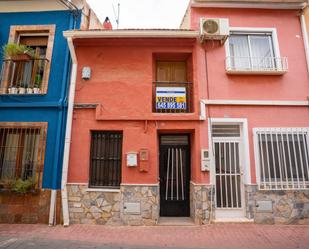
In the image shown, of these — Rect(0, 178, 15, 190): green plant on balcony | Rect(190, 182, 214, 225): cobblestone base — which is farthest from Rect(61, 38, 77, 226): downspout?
Rect(190, 182, 214, 225): cobblestone base

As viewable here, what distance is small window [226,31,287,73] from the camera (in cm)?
656

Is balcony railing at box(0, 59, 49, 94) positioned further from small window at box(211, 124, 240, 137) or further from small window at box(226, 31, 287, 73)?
small window at box(226, 31, 287, 73)

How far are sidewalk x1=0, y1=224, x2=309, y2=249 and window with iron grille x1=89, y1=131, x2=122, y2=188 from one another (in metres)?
1.28

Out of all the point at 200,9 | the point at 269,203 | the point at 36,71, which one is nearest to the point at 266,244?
the point at 269,203

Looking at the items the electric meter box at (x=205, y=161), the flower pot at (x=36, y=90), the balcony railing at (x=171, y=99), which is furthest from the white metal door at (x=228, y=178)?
the flower pot at (x=36, y=90)

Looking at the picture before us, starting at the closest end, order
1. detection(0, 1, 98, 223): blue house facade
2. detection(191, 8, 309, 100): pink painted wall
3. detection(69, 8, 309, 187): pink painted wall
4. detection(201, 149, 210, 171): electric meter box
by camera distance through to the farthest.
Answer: detection(201, 149, 210, 171): electric meter box → detection(0, 1, 98, 223): blue house facade → detection(69, 8, 309, 187): pink painted wall → detection(191, 8, 309, 100): pink painted wall

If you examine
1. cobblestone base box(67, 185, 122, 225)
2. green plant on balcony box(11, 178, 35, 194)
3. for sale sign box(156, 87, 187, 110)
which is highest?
for sale sign box(156, 87, 187, 110)

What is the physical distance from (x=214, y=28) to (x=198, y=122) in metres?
3.06

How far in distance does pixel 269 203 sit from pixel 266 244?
61.9 inches

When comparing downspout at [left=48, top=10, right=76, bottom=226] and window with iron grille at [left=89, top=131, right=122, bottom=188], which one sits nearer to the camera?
downspout at [left=48, top=10, right=76, bottom=226]

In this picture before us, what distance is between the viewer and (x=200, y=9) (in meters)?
6.88

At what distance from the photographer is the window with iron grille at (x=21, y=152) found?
6.17 meters

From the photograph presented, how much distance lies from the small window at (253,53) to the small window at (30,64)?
20.2 ft

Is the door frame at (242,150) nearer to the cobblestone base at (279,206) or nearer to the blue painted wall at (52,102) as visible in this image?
the cobblestone base at (279,206)
